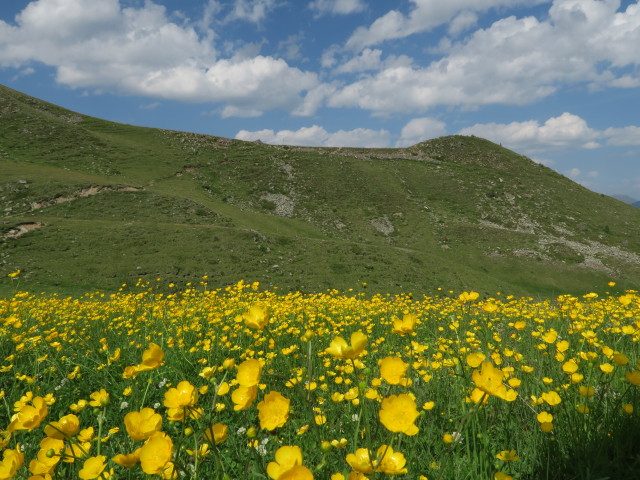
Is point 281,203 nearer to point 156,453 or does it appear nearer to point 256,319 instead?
point 256,319

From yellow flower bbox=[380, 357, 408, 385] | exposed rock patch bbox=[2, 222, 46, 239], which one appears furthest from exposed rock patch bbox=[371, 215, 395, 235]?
yellow flower bbox=[380, 357, 408, 385]

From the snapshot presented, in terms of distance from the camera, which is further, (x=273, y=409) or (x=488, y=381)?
(x=273, y=409)

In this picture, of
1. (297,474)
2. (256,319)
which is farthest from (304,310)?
(297,474)

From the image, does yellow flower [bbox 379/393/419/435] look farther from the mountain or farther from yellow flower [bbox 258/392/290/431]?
the mountain

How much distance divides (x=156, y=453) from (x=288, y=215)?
36.4 meters

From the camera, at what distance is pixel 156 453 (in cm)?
145

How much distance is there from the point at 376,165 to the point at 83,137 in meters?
39.2

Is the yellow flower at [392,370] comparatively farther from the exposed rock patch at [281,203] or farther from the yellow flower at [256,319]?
the exposed rock patch at [281,203]

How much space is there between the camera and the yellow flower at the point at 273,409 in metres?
1.68

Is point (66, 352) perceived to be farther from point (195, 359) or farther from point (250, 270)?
point (250, 270)

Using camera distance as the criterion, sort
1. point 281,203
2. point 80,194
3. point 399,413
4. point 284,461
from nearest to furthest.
A: point 284,461, point 399,413, point 80,194, point 281,203

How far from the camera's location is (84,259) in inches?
800

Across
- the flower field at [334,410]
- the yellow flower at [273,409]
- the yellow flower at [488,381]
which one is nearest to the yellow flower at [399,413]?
the flower field at [334,410]

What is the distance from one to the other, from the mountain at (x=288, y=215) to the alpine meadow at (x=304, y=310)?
25 cm
